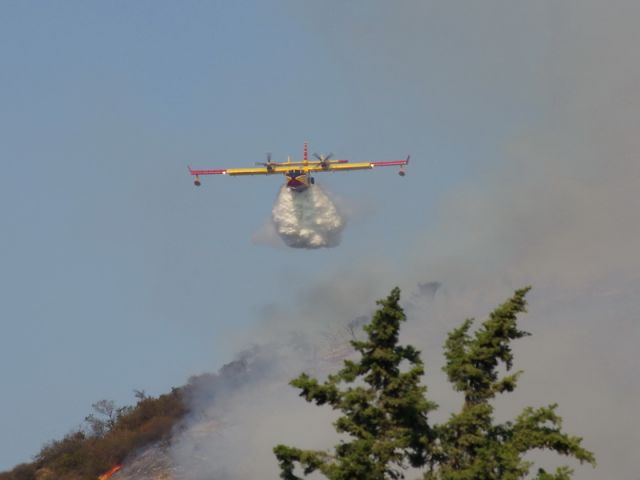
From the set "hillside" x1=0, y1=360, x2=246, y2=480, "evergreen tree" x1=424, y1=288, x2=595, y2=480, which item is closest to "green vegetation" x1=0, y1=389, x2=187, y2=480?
"hillside" x1=0, y1=360, x2=246, y2=480

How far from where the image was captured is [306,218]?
111 metres

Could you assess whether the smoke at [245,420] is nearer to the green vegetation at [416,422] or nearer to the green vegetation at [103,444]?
the green vegetation at [103,444]

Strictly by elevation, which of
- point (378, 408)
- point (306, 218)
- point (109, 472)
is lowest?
point (378, 408)

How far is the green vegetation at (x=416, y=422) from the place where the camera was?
40.6 m

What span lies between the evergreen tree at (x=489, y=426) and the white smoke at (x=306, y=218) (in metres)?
66.5

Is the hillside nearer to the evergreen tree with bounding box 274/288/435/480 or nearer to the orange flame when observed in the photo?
the orange flame

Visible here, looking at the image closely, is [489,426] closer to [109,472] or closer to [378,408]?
[378,408]

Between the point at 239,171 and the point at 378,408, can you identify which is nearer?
the point at 378,408

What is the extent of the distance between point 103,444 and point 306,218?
2838 centimetres

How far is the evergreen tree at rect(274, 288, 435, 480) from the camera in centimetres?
4062

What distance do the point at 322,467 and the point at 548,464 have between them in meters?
54.2

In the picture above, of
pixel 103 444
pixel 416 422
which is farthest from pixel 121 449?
pixel 416 422

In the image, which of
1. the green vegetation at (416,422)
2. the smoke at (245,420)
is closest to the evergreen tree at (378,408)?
the green vegetation at (416,422)

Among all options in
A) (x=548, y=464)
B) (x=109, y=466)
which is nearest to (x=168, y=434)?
(x=109, y=466)
